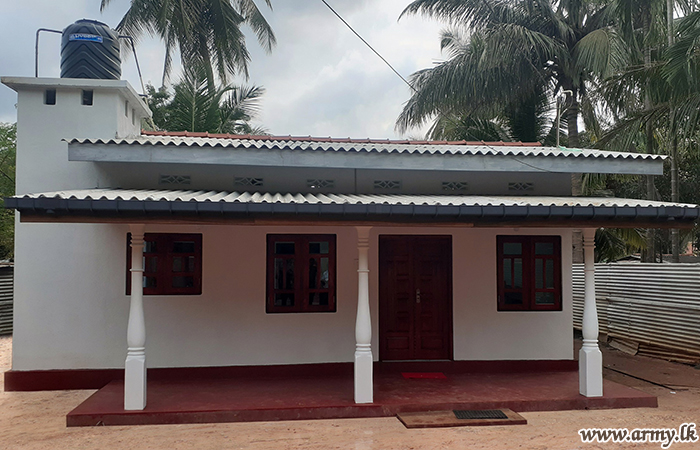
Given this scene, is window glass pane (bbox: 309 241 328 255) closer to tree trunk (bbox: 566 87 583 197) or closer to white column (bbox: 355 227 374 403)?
white column (bbox: 355 227 374 403)

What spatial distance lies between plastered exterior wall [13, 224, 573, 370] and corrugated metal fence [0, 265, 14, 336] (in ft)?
23.2

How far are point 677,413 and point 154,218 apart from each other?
626 cm

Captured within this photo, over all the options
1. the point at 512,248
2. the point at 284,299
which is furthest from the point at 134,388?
the point at 512,248

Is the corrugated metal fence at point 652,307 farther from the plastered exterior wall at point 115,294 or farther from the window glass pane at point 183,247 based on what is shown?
the window glass pane at point 183,247

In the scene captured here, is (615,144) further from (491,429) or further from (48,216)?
(48,216)

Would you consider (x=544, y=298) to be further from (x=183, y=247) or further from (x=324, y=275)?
(x=183, y=247)

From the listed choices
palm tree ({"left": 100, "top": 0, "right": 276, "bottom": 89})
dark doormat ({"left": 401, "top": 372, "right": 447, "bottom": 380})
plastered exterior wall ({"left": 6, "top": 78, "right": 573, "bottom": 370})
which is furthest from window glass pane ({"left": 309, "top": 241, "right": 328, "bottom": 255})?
palm tree ({"left": 100, "top": 0, "right": 276, "bottom": 89})

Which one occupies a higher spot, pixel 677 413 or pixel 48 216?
pixel 48 216

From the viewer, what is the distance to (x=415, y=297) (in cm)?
820

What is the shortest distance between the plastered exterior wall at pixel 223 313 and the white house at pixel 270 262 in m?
0.02

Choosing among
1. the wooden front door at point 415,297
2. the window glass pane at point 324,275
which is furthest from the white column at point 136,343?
the wooden front door at point 415,297

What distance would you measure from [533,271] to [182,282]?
200 inches

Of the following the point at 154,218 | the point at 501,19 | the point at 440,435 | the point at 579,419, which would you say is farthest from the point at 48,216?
the point at 501,19

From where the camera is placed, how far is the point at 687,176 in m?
19.1
